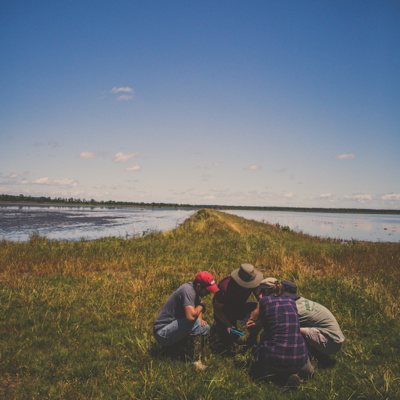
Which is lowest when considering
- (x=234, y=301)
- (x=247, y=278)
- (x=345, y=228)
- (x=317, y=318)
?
(x=345, y=228)

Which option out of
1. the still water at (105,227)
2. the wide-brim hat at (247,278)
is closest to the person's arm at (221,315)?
the wide-brim hat at (247,278)

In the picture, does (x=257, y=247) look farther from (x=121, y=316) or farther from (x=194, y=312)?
(x=194, y=312)

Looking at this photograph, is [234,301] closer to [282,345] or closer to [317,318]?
[282,345]

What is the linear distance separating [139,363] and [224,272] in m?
5.29

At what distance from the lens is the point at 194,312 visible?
12.4 feet

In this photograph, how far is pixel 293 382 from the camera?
352cm

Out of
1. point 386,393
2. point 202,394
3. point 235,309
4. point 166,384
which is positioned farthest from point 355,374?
point 166,384

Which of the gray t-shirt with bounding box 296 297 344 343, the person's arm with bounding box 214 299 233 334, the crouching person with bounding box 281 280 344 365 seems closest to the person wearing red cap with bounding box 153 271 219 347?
the person's arm with bounding box 214 299 233 334

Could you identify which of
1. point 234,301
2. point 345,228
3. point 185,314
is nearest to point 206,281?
point 185,314

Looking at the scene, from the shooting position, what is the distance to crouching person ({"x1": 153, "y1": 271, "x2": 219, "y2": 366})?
3.81 m

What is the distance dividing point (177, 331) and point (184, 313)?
0.89 ft

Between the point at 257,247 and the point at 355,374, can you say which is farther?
the point at 257,247

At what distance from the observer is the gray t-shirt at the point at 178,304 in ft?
12.7

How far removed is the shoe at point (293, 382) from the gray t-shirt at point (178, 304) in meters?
1.59
